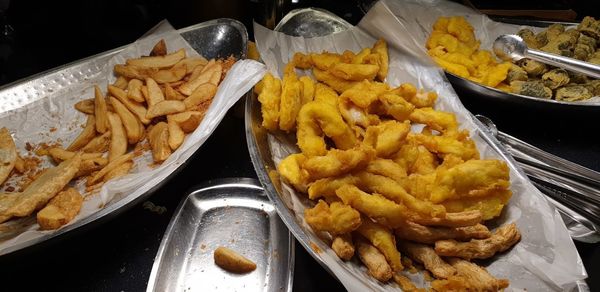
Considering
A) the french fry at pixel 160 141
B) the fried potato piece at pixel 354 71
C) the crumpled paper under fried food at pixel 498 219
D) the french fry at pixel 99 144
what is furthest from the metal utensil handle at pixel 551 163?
the french fry at pixel 99 144

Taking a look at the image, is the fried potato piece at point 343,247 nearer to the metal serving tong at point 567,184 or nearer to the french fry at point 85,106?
the metal serving tong at point 567,184

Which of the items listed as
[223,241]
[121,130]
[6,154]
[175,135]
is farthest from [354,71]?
[6,154]

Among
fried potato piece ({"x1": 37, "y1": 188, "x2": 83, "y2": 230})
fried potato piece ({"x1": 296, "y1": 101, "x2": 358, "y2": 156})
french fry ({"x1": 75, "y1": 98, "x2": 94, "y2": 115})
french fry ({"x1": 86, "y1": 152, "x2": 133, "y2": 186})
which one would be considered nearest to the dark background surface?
fried potato piece ({"x1": 37, "y1": 188, "x2": 83, "y2": 230})

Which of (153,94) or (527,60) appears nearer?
(153,94)

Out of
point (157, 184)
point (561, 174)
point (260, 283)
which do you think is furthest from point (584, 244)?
point (157, 184)

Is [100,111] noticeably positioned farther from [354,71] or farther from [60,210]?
[354,71]
